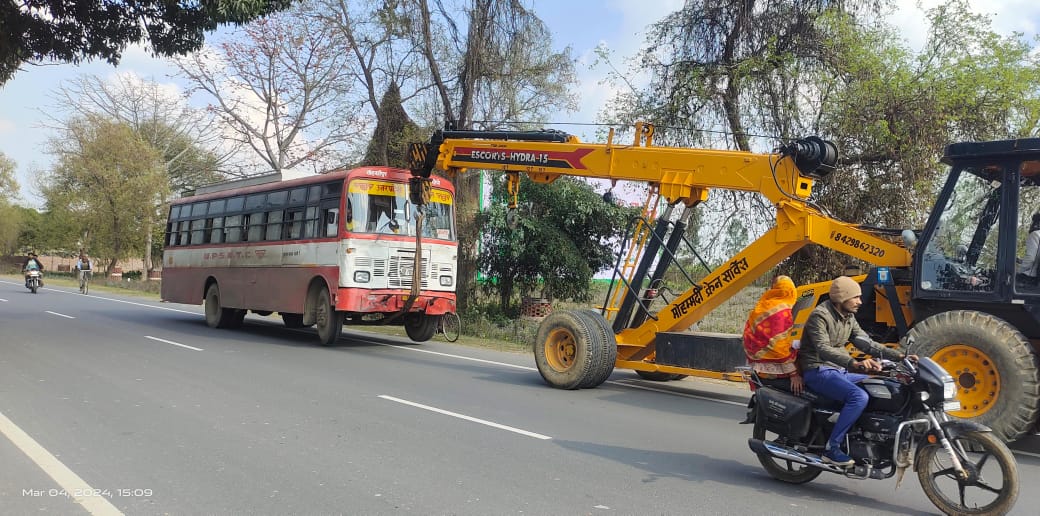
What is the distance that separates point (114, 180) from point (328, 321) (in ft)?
113

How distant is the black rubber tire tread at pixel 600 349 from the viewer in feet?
33.9

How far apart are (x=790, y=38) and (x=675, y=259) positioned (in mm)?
7831

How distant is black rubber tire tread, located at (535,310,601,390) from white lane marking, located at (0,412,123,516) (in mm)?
5896

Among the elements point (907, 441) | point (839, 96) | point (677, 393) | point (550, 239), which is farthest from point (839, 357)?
point (550, 239)

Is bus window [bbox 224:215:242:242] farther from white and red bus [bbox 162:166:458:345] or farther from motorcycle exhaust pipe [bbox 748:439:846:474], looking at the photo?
motorcycle exhaust pipe [bbox 748:439:846:474]

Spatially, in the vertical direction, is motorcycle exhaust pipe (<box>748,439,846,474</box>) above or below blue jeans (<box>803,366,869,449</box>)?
below

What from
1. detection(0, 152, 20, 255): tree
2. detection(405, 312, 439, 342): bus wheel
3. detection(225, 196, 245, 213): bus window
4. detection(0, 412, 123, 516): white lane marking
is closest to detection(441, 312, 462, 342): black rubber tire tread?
detection(405, 312, 439, 342): bus wheel

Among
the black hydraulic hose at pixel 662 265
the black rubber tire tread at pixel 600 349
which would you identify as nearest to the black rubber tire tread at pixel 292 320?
the black hydraulic hose at pixel 662 265

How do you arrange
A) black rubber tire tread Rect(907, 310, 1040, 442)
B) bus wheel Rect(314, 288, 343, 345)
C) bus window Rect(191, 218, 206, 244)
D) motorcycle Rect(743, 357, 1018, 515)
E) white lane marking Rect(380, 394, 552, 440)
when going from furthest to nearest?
bus window Rect(191, 218, 206, 244), bus wheel Rect(314, 288, 343, 345), white lane marking Rect(380, 394, 552, 440), black rubber tire tread Rect(907, 310, 1040, 442), motorcycle Rect(743, 357, 1018, 515)

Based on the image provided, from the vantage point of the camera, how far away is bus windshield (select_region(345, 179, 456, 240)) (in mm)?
15086

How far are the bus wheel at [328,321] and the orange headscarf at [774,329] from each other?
33.7ft

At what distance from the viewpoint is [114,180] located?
4394 cm

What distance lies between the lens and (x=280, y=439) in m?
7.25

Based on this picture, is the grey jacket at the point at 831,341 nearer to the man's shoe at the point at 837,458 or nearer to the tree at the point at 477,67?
the man's shoe at the point at 837,458
